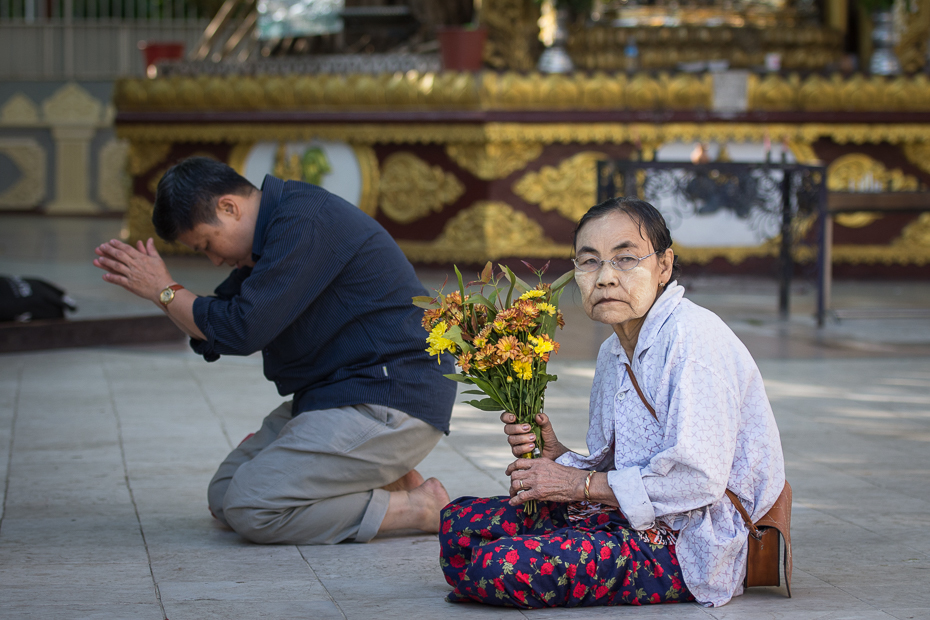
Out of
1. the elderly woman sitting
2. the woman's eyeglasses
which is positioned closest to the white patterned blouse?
the elderly woman sitting

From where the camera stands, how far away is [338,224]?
9.77 feet

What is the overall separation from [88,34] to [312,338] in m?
17.1

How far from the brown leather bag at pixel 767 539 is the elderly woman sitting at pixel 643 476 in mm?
17

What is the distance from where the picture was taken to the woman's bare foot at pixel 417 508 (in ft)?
9.86

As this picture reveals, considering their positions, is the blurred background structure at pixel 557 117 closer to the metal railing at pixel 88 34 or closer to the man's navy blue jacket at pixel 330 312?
the man's navy blue jacket at pixel 330 312

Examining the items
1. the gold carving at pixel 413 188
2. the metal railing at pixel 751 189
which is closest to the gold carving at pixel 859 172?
the metal railing at pixel 751 189

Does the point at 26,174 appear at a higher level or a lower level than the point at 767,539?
higher

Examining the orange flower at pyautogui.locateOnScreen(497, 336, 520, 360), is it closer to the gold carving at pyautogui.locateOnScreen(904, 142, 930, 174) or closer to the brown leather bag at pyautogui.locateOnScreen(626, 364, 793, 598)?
the brown leather bag at pyautogui.locateOnScreen(626, 364, 793, 598)

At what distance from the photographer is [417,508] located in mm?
3033

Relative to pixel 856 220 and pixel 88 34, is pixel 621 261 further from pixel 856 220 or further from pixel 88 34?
pixel 88 34

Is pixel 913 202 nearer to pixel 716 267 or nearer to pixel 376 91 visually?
pixel 716 267

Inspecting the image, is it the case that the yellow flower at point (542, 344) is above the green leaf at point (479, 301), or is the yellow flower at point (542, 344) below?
below

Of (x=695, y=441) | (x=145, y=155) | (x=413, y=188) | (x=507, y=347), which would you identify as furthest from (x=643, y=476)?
(x=145, y=155)

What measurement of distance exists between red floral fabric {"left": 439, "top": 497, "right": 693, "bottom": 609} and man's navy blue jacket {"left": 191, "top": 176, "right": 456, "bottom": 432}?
762 millimetres
